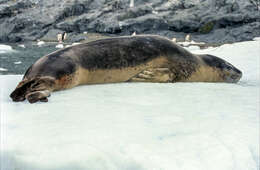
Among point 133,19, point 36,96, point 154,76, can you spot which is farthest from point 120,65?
point 133,19

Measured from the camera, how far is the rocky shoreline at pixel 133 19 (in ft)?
91.6

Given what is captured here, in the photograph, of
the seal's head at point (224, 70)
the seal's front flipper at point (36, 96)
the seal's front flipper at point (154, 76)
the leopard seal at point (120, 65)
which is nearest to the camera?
the seal's front flipper at point (36, 96)

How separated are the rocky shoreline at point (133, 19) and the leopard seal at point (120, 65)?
2185cm

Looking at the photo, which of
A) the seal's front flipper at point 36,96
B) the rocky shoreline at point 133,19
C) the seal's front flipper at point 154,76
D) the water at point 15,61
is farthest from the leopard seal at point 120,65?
the rocky shoreline at point 133,19

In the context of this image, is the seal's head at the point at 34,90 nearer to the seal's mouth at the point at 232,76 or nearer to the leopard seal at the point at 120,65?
the leopard seal at the point at 120,65

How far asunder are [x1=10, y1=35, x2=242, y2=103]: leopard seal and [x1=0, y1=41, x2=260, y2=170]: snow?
0.89 feet

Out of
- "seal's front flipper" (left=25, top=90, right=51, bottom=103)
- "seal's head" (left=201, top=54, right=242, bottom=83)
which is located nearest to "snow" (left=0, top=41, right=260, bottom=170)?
"seal's front flipper" (left=25, top=90, right=51, bottom=103)

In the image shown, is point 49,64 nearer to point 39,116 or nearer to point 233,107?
point 39,116

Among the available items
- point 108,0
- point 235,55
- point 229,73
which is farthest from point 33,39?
point 229,73

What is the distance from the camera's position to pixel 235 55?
6297 millimetres

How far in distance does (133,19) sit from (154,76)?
99.5 feet

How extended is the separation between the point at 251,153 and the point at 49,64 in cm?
165

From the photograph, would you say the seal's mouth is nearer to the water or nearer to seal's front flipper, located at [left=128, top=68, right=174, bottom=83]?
seal's front flipper, located at [left=128, top=68, right=174, bottom=83]

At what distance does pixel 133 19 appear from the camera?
1284 inches
